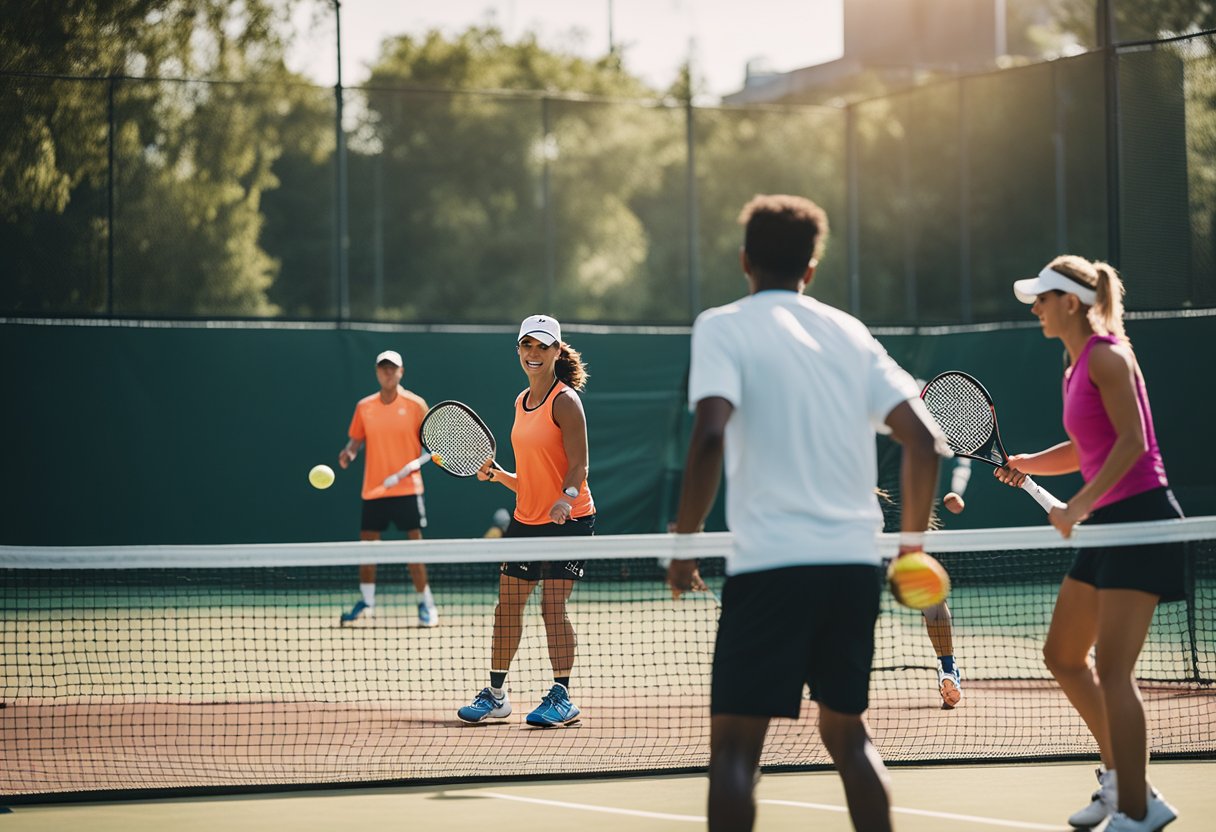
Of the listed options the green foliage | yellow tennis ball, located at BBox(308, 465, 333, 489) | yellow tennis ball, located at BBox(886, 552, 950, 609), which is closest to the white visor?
yellow tennis ball, located at BBox(886, 552, 950, 609)

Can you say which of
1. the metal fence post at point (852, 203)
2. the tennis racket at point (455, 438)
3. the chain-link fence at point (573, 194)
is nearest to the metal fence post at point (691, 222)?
the chain-link fence at point (573, 194)

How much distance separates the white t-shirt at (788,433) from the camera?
3732 mm

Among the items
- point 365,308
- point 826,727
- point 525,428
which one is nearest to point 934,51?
point 365,308

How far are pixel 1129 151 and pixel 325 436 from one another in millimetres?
7171

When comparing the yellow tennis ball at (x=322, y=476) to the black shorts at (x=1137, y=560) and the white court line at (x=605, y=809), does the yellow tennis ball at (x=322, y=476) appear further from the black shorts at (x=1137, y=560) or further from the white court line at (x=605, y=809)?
the black shorts at (x=1137, y=560)

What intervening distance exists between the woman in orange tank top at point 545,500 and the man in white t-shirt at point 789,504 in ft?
10.5

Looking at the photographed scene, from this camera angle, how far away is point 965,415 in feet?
20.1

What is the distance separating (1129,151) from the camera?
1309 centimetres

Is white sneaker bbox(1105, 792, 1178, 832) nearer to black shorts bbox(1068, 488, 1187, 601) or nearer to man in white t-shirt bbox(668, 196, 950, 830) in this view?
black shorts bbox(1068, 488, 1187, 601)

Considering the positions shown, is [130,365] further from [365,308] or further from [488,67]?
[488,67]

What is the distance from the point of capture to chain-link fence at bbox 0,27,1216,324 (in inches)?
536

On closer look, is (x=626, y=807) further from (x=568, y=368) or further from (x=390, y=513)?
(x=390, y=513)

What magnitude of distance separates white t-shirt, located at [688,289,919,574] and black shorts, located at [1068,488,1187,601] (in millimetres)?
1212

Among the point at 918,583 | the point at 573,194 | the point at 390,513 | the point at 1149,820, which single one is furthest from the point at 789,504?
the point at 573,194
